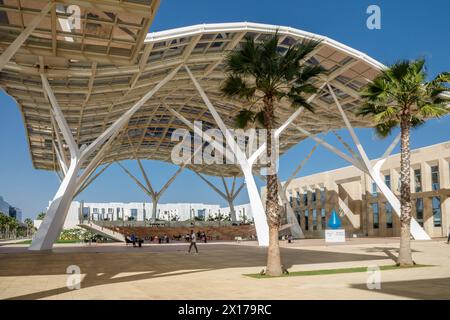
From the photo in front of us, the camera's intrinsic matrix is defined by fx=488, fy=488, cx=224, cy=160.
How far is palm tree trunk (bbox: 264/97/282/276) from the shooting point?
15648 mm

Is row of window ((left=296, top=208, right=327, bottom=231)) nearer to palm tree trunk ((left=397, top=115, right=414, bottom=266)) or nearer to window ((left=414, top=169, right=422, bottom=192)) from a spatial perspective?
window ((left=414, top=169, right=422, bottom=192))

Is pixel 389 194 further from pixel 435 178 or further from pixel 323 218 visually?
pixel 323 218

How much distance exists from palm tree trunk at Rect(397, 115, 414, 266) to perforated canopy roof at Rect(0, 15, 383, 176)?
7.61m

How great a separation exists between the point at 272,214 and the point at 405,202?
616 cm

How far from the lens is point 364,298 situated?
33.2ft

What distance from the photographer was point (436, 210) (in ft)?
168

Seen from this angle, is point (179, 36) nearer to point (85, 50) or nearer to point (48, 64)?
point (48, 64)

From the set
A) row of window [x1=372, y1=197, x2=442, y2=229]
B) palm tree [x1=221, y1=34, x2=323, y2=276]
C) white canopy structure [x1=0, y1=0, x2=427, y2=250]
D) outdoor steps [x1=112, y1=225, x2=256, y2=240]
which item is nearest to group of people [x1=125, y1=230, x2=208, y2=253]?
outdoor steps [x1=112, y1=225, x2=256, y2=240]

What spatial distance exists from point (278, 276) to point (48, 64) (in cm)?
1895

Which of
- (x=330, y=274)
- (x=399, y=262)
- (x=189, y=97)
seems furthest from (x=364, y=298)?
(x=189, y=97)

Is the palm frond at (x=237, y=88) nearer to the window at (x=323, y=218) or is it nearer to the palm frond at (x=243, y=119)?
the palm frond at (x=243, y=119)

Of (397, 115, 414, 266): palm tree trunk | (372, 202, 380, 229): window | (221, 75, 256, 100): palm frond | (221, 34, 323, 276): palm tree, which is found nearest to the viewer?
(221, 34, 323, 276): palm tree

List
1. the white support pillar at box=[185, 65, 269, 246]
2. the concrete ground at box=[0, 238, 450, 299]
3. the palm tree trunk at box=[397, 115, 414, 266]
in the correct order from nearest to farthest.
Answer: the concrete ground at box=[0, 238, 450, 299] → the palm tree trunk at box=[397, 115, 414, 266] → the white support pillar at box=[185, 65, 269, 246]

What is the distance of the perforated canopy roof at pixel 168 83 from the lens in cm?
3000
